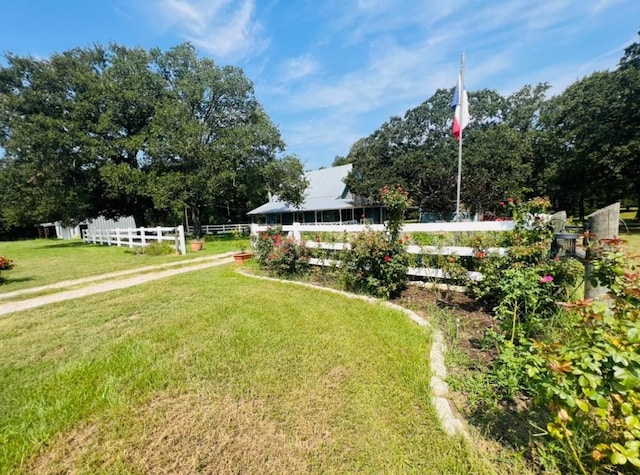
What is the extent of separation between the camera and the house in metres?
→ 24.2

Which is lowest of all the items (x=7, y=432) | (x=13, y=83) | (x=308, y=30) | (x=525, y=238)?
(x=7, y=432)

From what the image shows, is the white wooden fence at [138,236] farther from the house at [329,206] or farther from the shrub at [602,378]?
the shrub at [602,378]

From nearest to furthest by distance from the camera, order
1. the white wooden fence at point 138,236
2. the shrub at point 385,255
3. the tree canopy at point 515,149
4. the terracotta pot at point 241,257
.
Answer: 1. the shrub at point 385,255
2. the terracotta pot at point 241,257
3. the white wooden fence at point 138,236
4. the tree canopy at point 515,149

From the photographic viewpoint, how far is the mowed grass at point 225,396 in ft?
5.68

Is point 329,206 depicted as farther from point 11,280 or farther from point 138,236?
point 11,280

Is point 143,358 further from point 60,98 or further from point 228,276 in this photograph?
point 60,98

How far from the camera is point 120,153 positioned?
60.6 ft

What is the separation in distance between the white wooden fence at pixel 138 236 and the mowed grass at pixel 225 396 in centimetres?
794

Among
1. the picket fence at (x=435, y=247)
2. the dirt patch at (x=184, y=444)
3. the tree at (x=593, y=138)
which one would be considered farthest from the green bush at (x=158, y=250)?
the tree at (x=593, y=138)

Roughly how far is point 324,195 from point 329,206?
367 centimetres

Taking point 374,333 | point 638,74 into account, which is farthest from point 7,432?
point 638,74

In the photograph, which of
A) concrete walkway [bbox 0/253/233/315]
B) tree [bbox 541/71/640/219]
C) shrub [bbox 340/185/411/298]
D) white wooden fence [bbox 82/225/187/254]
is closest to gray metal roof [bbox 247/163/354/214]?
white wooden fence [bbox 82/225/187/254]

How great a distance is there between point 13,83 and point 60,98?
8.80 feet

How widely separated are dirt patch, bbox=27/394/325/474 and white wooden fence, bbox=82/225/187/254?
35.2 feet
